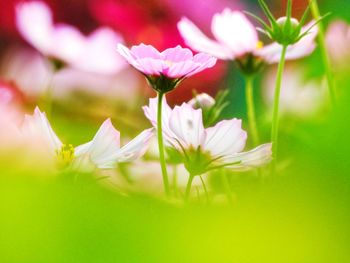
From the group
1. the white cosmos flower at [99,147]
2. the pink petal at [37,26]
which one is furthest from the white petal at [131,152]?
the pink petal at [37,26]

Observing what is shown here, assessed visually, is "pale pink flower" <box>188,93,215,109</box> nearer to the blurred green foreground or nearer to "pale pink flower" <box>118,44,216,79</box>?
"pale pink flower" <box>118,44,216,79</box>

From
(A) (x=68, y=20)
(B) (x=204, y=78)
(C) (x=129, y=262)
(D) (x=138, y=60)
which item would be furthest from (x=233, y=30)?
(A) (x=68, y=20)

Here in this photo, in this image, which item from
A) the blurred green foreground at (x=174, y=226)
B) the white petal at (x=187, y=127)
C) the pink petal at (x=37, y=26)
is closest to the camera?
the blurred green foreground at (x=174, y=226)

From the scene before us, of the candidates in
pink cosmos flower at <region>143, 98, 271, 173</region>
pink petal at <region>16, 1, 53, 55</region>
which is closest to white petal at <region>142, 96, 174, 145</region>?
pink cosmos flower at <region>143, 98, 271, 173</region>

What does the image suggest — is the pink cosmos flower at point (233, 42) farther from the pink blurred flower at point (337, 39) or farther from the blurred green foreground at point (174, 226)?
the blurred green foreground at point (174, 226)

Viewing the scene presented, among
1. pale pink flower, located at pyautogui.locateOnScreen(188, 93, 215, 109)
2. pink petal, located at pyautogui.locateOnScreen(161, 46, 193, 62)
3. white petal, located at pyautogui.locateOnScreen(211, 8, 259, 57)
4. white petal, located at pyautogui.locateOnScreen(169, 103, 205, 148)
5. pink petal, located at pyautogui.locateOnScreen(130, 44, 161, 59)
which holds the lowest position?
white petal, located at pyautogui.locateOnScreen(169, 103, 205, 148)

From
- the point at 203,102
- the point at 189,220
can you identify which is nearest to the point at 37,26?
the point at 203,102

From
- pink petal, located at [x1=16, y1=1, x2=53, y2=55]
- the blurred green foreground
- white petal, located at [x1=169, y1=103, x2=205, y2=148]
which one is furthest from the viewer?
pink petal, located at [x1=16, y1=1, x2=53, y2=55]
